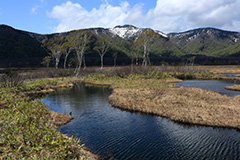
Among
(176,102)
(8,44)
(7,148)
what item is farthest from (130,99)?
(8,44)

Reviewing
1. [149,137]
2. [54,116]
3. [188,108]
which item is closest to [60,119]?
[54,116]

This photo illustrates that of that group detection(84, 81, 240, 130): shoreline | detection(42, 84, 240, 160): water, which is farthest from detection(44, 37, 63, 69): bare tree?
Result: detection(42, 84, 240, 160): water

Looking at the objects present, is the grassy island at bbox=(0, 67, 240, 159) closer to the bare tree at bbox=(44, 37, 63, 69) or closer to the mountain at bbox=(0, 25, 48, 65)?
the bare tree at bbox=(44, 37, 63, 69)

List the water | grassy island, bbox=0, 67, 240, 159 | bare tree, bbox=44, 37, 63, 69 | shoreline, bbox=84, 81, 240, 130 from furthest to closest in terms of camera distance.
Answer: bare tree, bbox=44, 37, 63, 69 → shoreline, bbox=84, 81, 240, 130 → the water → grassy island, bbox=0, 67, 240, 159

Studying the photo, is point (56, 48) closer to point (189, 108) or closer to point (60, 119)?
point (60, 119)

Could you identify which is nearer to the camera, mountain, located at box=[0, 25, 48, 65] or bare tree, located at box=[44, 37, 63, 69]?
bare tree, located at box=[44, 37, 63, 69]

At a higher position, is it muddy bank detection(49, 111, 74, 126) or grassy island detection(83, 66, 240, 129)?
grassy island detection(83, 66, 240, 129)

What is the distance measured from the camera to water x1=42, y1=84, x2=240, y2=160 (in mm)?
10328

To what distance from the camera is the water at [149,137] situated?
33.9 feet

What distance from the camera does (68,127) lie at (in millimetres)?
14258

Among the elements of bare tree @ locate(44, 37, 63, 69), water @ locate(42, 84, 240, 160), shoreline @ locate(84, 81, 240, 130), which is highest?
bare tree @ locate(44, 37, 63, 69)

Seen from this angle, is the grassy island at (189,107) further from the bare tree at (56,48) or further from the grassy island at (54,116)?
the bare tree at (56,48)

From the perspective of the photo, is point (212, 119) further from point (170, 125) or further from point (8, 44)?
point (8, 44)

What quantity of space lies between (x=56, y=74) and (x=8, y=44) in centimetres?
9043
